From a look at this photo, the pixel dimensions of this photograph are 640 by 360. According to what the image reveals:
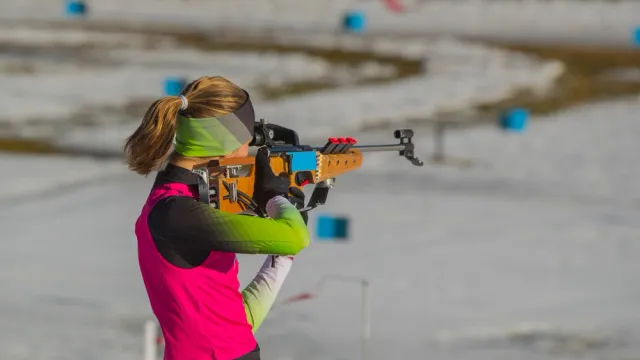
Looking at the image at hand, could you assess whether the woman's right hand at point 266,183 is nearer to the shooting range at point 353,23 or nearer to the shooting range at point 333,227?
the shooting range at point 333,227

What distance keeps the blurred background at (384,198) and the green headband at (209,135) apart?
230 cm

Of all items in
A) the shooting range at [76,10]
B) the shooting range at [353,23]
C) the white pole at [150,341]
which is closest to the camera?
the white pole at [150,341]

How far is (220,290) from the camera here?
2244 mm

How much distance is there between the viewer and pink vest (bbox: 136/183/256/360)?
2213 mm

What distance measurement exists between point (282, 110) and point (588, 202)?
6.64 meters

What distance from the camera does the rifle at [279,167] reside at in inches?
90.9

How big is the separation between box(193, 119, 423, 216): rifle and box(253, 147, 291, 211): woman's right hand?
0.02 m

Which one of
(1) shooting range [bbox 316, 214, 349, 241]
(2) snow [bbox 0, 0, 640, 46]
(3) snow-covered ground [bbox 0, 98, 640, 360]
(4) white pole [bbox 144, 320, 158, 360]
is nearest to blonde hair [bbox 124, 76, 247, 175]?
(4) white pole [bbox 144, 320, 158, 360]

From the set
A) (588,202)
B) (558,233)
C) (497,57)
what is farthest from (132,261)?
(497,57)

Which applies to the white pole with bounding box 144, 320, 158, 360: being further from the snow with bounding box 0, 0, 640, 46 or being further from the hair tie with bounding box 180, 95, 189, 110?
the snow with bounding box 0, 0, 640, 46

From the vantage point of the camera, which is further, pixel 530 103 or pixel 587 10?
pixel 587 10

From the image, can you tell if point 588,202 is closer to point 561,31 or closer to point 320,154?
point 320,154

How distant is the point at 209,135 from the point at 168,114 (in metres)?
0.11

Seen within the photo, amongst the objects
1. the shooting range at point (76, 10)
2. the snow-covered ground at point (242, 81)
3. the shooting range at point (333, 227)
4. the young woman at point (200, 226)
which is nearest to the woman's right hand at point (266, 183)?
the young woman at point (200, 226)
